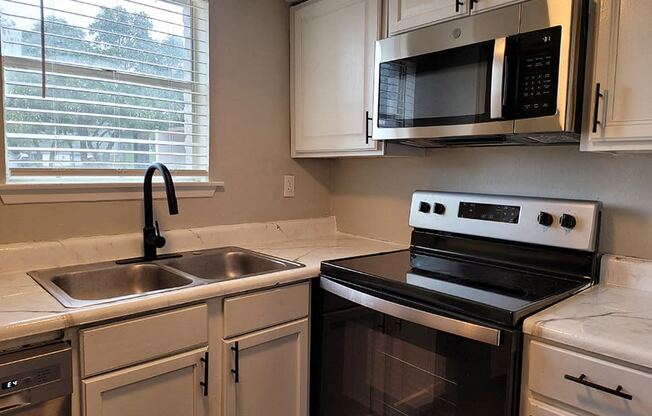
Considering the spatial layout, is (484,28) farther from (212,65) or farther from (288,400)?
(288,400)

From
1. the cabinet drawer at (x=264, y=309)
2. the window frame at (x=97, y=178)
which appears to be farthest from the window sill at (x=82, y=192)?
the cabinet drawer at (x=264, y=309)

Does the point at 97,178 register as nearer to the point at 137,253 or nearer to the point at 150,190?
the point at 150,190

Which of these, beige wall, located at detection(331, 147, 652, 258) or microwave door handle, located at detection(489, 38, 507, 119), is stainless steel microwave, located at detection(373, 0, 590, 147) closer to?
microwave door handle, located at detection(489, 38, 507, 119)

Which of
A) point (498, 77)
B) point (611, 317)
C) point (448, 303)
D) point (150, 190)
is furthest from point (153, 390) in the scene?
point (498, 77)

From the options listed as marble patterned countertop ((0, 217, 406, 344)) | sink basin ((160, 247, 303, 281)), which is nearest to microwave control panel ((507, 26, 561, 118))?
marble patterned countertop ((0, 217, 406, 344))

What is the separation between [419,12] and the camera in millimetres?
1700

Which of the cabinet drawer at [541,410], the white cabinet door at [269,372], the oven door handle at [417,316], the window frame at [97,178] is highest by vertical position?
the window frame at [97,178]

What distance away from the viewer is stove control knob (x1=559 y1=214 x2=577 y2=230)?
60.1 inches

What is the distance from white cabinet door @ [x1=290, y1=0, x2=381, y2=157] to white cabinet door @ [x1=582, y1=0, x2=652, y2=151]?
81cm

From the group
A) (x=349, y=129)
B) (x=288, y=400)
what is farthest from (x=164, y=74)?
(x=288, y=400)

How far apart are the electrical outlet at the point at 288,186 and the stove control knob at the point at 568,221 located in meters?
1.29

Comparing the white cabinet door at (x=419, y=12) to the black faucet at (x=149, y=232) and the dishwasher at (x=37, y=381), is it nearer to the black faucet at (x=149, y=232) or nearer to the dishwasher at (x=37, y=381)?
the black faucet at (x=149, y=232)

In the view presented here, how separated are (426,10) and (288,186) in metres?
1.08

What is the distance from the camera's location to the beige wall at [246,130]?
2.03 m
